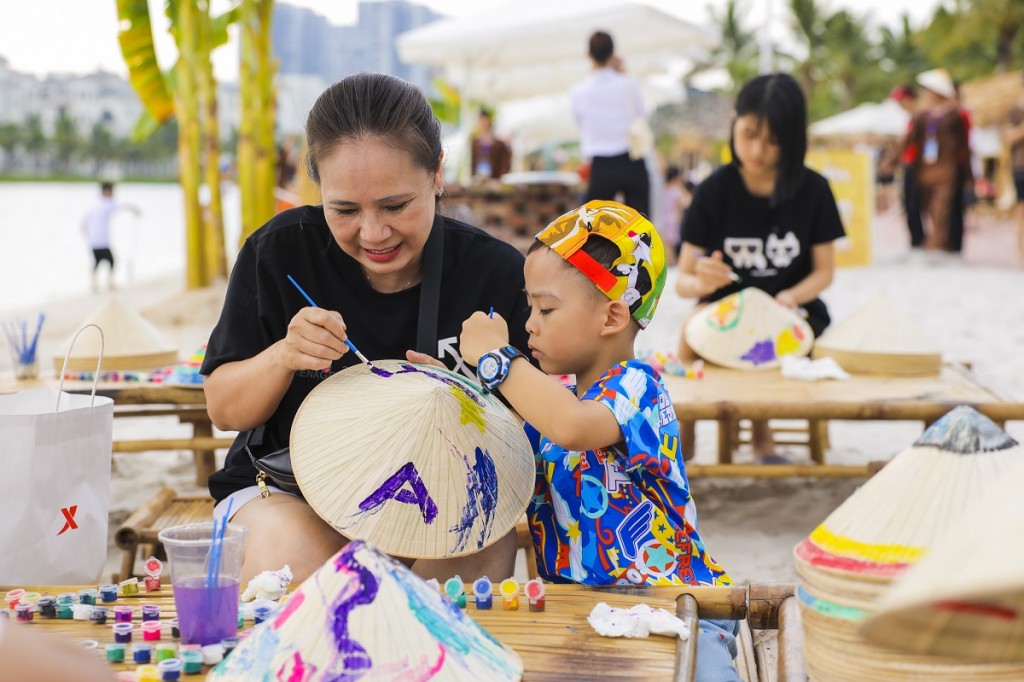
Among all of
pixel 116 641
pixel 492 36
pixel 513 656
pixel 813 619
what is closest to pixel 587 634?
pixel 513 656

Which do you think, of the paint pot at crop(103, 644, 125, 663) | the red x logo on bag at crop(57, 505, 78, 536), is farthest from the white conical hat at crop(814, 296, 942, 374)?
the paint pot at crop(103, 644, 125, 663)

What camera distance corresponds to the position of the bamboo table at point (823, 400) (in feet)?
11.2

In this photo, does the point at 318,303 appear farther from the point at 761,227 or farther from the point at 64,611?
the point at 761,227

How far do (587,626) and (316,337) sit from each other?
0.74 m

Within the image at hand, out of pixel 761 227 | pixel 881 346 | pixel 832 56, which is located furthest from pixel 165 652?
pixel 832 56

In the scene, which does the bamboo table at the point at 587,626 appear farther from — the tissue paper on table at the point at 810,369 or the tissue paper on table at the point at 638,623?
the tissue paper on table at the point at 810,369

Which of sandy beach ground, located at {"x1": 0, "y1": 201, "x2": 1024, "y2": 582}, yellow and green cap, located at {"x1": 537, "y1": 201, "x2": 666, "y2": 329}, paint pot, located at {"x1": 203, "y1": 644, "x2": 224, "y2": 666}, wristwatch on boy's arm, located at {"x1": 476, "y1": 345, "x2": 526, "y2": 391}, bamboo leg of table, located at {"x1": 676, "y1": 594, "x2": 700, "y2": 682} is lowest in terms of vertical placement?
sandy beach ground, located at {"x1": 0, "y1": 201, "x2": 1024, "y2": 582}

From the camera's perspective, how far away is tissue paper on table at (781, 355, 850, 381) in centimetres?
383

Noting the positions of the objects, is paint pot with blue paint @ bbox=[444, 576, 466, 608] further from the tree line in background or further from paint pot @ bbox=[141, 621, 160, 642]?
the tree line in background

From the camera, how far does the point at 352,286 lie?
2.38 m

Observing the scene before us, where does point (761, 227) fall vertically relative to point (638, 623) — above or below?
above

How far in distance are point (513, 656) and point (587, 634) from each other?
0.19m

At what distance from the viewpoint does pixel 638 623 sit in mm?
1602

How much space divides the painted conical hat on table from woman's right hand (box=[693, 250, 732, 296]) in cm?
222
